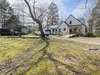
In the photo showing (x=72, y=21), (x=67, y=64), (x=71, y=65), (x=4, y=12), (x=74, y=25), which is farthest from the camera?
(x=4, y=12)

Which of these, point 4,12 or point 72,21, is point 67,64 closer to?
point 72,21

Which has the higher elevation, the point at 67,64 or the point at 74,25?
the point at 74,25

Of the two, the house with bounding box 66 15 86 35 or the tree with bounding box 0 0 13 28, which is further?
the tree with bounding box 0 0 13 28

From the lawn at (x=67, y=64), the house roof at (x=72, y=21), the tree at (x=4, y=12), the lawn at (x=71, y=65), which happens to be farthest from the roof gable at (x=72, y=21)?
the lawn at (x=71, y=65)

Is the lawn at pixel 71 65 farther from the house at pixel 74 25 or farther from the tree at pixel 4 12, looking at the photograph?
the tree at pixel 4 12

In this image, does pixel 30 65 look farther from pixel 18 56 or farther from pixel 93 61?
pixel 93 61

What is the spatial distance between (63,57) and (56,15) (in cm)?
→ 6362

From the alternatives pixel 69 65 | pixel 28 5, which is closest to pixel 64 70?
pixel 69 65

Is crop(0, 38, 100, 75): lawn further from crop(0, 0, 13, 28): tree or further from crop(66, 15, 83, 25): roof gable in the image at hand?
crop(0, 0, 13, 28): tree

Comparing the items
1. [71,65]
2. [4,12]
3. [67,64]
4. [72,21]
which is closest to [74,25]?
[72,21]

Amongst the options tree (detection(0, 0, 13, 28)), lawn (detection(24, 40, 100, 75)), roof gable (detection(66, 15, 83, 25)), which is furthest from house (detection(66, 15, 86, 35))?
lawn (detection(24, 40, 100, 75))

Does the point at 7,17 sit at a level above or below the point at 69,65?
above

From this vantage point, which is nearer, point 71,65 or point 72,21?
point 71,65

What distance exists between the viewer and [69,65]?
9281mm
